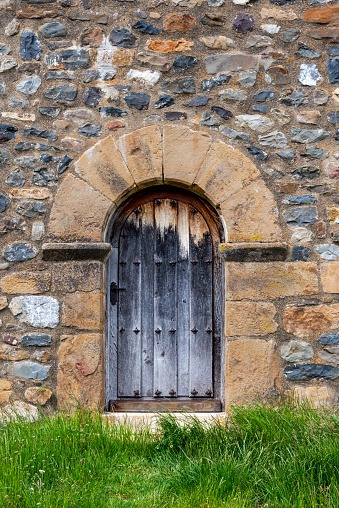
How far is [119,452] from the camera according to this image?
2523mm

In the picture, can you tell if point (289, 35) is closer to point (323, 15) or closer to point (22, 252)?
point (323, 15)

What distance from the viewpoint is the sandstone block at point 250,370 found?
294cm

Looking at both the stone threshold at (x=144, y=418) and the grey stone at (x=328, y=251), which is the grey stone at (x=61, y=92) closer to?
the grey stone at (x=328, y=251)

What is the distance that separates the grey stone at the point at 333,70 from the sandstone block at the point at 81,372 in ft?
7.75

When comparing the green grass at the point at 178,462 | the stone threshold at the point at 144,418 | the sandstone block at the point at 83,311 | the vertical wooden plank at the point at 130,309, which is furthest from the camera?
the vertical wooden plank at the point at 130,309

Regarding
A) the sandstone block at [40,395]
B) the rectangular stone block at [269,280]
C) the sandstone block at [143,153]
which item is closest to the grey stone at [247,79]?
the sandstone block at [143,153]

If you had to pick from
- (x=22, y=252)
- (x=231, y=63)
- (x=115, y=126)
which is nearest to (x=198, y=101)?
(x=231, y=63)

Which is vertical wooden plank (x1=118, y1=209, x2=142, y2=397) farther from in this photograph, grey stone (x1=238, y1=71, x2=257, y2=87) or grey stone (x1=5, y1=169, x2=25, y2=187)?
grey stone (x1=238, y1=71, x2=257, y2=87)

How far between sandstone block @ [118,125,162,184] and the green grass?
1562 millimetres

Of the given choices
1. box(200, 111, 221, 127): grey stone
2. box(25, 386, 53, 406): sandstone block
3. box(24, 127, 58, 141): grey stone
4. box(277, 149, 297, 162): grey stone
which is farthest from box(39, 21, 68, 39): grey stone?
box(25, 386, 53, 406): sandstone block

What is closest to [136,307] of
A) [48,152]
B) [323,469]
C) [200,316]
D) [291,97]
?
[200,316]

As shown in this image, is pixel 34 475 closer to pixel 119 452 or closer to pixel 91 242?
pixel 119 452

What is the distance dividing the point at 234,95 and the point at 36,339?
2.11m

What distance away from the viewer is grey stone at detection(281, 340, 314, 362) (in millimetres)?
2977
